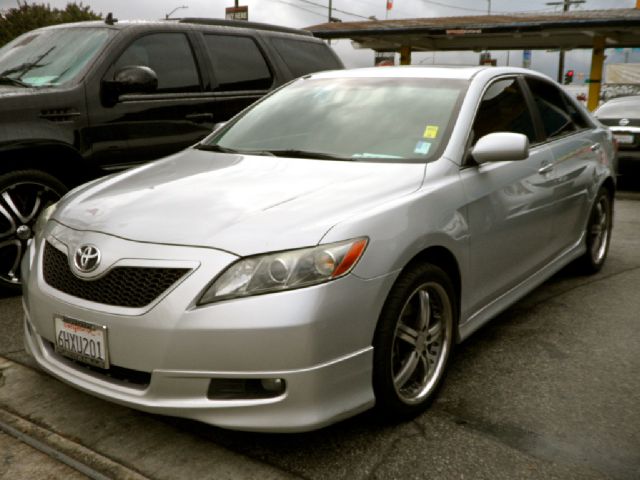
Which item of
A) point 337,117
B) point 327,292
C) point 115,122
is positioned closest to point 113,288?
point 327,292

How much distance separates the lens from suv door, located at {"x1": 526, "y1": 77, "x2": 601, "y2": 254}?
431cm

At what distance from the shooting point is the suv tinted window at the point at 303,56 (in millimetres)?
6301

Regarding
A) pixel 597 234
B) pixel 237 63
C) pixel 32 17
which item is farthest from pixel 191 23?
pixel 32 17

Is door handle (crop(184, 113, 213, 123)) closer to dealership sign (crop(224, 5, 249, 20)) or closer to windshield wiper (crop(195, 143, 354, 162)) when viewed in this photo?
windshield wiper (crop(195, 143, 354, 162))

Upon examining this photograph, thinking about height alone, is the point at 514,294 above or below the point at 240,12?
below

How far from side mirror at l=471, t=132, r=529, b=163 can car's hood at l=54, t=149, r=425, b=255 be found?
1.18 feet

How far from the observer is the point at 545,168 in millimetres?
4055

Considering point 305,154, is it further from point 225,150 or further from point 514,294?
point 514,294

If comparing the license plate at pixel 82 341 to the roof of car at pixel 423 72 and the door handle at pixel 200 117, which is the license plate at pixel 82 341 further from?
the door handle at pixel 200 117

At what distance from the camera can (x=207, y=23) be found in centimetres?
580

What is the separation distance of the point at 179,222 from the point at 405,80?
1.80 meters

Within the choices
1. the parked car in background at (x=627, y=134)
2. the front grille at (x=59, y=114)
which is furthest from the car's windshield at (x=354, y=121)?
the parked car in background at (x=627, y=134)

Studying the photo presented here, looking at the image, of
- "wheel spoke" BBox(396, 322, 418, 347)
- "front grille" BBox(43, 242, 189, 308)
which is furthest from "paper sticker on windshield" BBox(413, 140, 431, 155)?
"front grille" BBox(43, 242, 189, 308)

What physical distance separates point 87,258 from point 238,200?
650 millimetres
